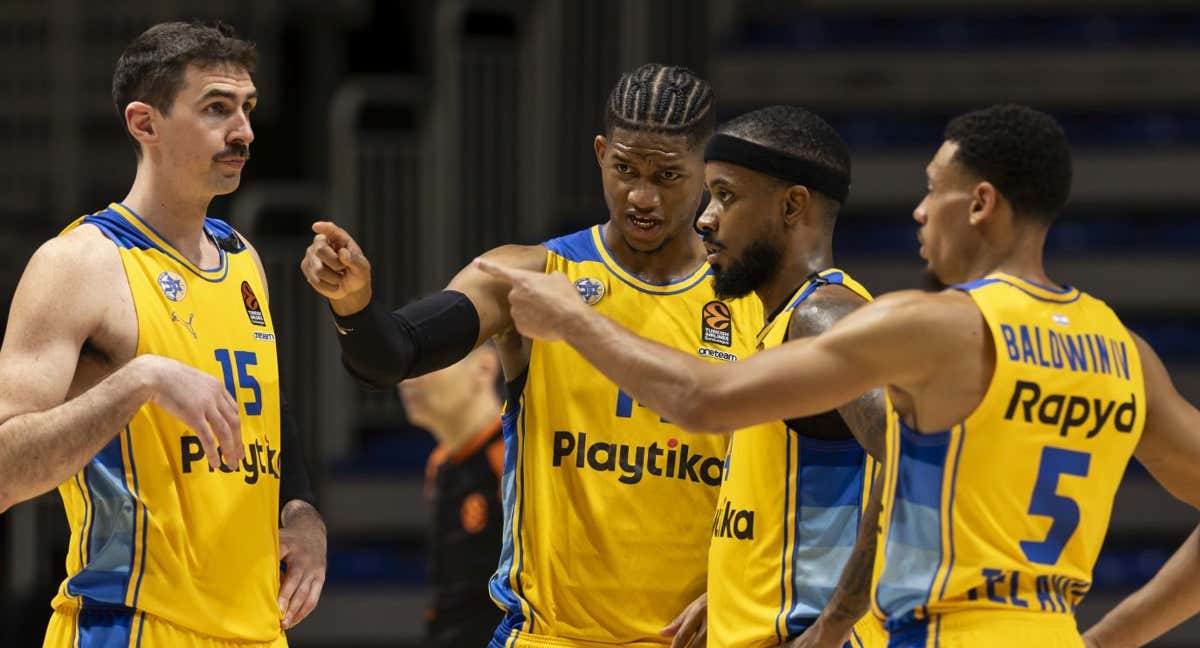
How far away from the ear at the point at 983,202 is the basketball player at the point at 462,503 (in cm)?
318

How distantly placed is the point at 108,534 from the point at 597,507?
3.89 ft

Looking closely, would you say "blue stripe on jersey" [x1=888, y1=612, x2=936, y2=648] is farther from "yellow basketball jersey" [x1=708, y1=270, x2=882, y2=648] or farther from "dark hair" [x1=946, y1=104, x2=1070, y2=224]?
"dark hair" [x1=946, y1=104, x2=1070, y2=224]

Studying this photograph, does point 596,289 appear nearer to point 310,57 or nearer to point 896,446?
point 896,446

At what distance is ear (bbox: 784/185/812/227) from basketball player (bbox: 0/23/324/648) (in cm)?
128

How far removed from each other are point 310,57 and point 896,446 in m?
8.52

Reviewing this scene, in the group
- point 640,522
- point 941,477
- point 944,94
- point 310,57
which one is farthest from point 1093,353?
point 310,57

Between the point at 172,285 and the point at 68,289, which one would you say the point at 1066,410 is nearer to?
the point at 172,285

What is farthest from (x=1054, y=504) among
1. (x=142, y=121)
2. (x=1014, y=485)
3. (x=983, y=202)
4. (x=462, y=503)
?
(x=462, y=503)

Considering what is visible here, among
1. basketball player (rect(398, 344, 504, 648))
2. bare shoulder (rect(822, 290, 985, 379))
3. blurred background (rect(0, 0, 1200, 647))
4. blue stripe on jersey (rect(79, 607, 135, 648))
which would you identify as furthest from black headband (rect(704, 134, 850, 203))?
blurred background (rect(0, 0, 1200, 647))

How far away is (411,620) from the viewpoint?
8.89 meters

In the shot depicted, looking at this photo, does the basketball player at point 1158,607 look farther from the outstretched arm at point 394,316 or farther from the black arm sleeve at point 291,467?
the black arm sleeve at point 291,467

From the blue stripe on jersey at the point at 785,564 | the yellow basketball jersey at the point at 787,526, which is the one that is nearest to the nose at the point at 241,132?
the yellow basketball jersey at the point at 787,526

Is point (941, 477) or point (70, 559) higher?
point (941, 477)

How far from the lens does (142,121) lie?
3854 millimetres
